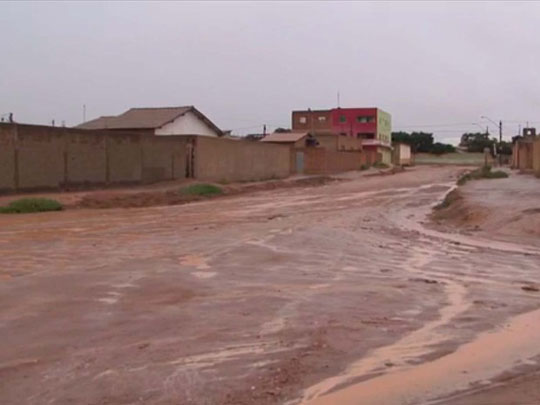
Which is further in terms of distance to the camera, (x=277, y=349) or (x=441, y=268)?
(x=441, y=268)

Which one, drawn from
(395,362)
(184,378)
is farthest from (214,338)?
(395,362)

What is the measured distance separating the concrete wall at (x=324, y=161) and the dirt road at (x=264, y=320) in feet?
172

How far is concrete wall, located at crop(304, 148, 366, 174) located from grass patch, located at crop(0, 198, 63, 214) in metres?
42.5

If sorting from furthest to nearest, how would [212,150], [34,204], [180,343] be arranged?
[212,150]
[34,204]
[180,343]

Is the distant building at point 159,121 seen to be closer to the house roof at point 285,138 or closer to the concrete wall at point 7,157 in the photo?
the house roof at point 285,138

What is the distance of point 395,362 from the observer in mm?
6227

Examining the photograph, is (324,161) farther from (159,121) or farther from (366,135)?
(366,135)

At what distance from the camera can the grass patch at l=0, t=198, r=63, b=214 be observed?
1015 inches

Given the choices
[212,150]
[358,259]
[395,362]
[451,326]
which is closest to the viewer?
[395,362]

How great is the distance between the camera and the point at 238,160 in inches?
1921

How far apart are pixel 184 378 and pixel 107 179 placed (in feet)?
97.5

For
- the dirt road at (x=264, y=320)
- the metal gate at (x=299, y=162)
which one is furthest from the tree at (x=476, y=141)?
the dirt road at (x=264, y=320)

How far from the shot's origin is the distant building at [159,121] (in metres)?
54.0

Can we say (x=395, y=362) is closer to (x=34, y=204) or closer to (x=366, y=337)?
(x=366, y=337)
